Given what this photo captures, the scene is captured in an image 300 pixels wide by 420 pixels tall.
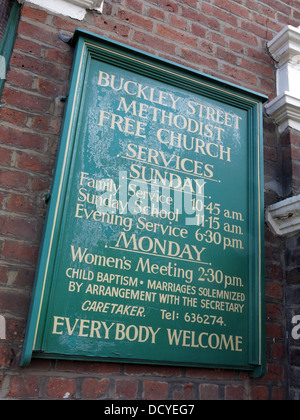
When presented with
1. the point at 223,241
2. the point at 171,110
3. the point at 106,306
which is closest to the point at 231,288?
the point at 223,241

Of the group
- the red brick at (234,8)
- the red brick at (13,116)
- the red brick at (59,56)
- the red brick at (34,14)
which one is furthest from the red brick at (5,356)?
the red brick at (234,8)

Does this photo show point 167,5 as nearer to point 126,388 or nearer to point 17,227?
point 17,227

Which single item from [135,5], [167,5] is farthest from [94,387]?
[167,5]

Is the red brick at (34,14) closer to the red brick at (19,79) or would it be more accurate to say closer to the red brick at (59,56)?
the red brick at (59,56)

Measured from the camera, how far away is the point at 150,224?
6.75 ft

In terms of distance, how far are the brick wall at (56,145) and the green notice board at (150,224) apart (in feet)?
0.34

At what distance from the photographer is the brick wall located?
1768 millimetres

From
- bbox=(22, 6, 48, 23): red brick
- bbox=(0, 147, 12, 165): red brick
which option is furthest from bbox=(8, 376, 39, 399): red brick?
bbox=(22, 6, 48, 23): red brick

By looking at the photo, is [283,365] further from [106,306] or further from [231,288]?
[106,306]

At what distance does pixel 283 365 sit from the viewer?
2213mm

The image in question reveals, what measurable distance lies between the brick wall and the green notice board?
4.1 inches

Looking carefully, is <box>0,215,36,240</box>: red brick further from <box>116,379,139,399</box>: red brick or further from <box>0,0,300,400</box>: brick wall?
<box>116,379,139,399</box>: red brick

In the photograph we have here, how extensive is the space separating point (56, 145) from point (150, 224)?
61cm

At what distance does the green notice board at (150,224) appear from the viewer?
71.2 inches
